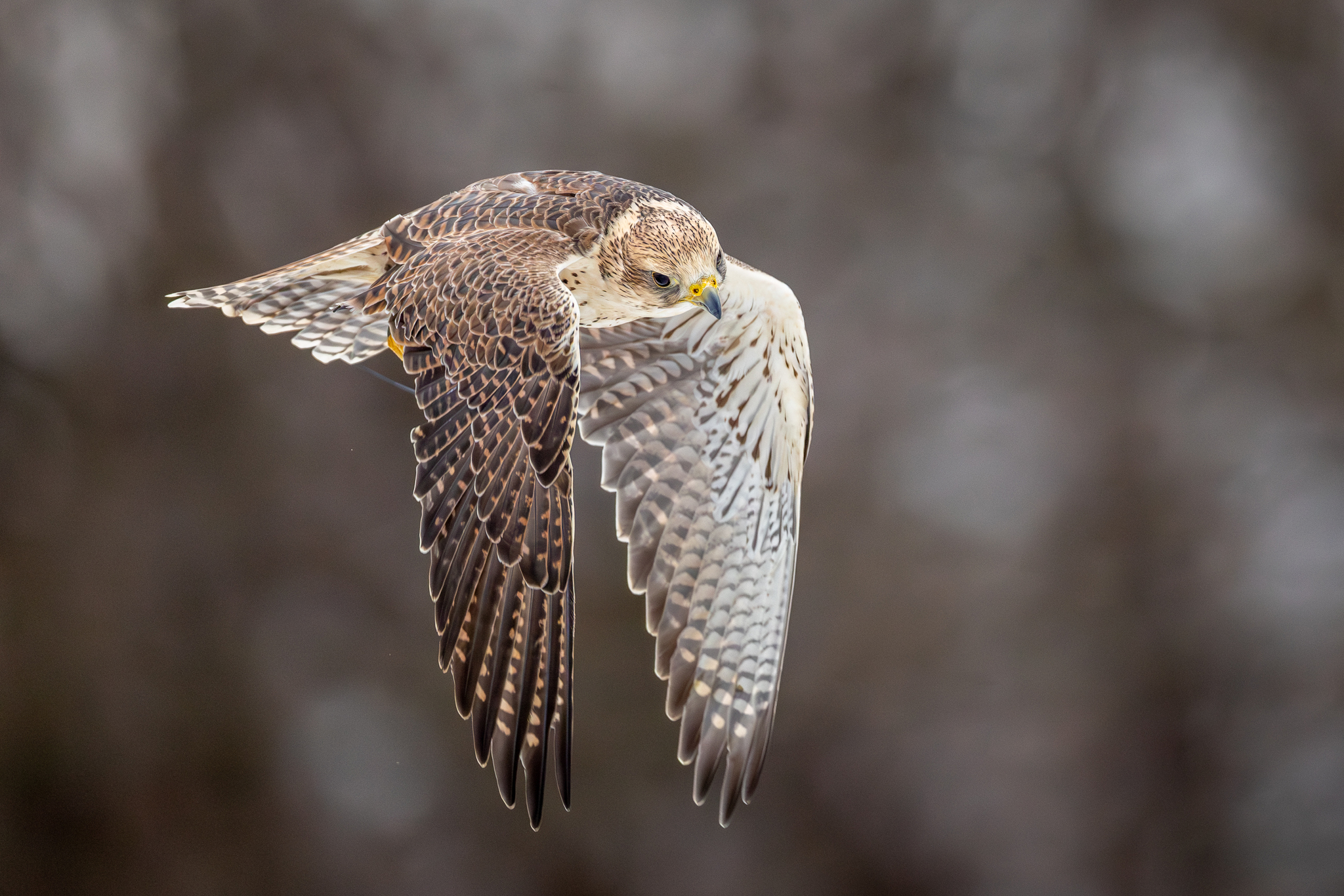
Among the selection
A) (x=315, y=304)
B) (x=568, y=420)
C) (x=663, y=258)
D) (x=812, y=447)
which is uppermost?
(x=663, y=258)

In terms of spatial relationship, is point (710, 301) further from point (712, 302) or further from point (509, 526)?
point (509, 526)

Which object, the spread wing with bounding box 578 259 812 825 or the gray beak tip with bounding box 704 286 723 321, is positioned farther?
the spread wing with bounding box 578 259 812 825

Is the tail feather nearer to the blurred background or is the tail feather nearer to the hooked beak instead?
the hooked beak

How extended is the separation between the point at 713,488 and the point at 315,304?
2.70 ft

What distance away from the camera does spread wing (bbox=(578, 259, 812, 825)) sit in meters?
1.99

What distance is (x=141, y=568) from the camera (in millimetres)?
→ 3836

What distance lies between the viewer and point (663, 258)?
60.9 inches

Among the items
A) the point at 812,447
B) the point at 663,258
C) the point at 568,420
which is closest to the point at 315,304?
the point at 663,258

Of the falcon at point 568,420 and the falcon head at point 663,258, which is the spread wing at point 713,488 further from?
the falcon head at point 663,258

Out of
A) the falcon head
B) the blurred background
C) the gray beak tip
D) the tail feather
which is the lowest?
the blurred background

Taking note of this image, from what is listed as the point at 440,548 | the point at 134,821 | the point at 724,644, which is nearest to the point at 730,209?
the point at 724,644

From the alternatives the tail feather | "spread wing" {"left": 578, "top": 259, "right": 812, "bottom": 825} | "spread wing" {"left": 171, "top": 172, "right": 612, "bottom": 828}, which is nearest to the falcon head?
"spread wing" {"left": 171, "top": 172, "right": 612, "bottom": 828}

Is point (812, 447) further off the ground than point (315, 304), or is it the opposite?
point (315, 304)

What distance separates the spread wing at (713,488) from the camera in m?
1.99
